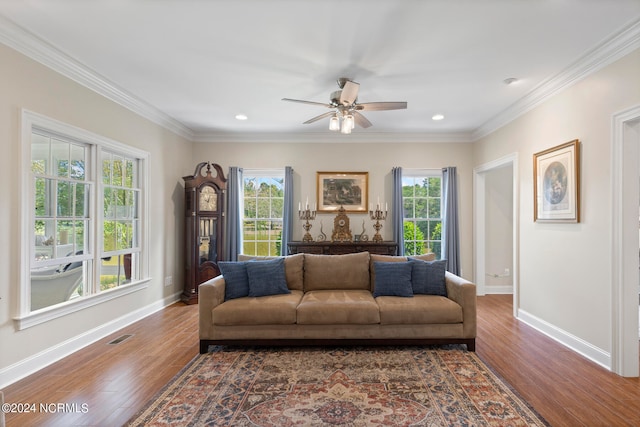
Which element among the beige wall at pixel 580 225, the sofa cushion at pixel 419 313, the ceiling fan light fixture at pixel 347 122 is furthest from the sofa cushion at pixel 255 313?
the beige wall at pixel 580 225

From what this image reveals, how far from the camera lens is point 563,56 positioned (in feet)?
10.1

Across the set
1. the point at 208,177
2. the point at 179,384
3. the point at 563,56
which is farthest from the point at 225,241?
the point at 563,56

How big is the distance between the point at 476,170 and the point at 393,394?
4.41 metres

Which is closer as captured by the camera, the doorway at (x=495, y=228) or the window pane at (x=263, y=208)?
the doorway at (x=495, y=228)

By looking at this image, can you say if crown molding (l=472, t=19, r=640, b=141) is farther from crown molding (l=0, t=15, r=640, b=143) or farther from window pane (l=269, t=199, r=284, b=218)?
window pane (l=269, t=199, r=284, b=218)

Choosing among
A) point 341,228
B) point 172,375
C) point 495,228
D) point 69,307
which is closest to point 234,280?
point 172,375

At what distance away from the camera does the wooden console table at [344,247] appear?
5.40 metres

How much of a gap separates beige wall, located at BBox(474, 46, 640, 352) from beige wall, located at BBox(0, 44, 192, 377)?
4.95m

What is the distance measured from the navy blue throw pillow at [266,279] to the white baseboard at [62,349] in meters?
1.73

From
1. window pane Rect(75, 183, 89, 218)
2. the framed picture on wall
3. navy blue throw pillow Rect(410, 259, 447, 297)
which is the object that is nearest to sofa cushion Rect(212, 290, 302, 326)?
navy blue throw pillow Rect(410, 259, 447, 297)

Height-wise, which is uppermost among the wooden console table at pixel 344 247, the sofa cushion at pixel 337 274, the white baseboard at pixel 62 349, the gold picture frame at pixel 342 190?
the gold picture frame at pixel 342 190

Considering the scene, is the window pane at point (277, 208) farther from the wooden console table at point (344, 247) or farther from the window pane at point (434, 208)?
the window pane at point (434, 208)

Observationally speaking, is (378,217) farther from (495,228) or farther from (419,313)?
(419,313)

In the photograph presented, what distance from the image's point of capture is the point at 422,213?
601cm
